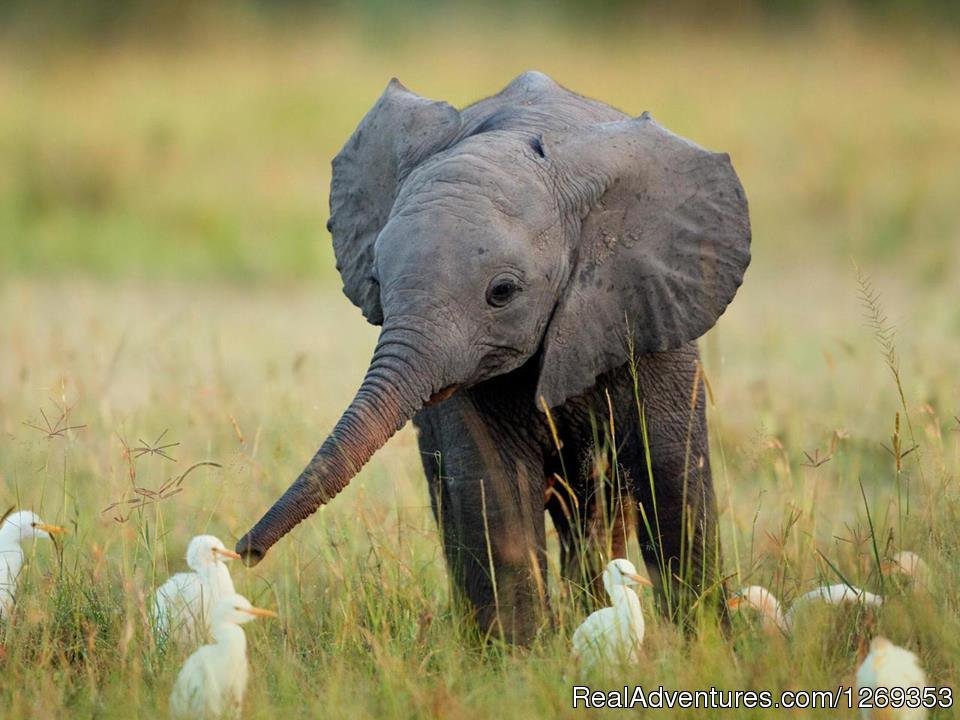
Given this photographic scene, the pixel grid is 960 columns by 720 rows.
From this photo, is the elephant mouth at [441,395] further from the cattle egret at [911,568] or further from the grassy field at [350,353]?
the cattle egret at [911,568]

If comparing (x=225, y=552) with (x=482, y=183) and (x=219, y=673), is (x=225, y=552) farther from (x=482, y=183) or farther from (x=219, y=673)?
(x=482, y=183)

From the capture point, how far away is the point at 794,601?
571cm

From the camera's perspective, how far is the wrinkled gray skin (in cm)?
527

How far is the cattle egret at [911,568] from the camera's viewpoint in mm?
5631

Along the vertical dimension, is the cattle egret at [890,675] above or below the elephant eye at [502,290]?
below

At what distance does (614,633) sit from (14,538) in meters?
2.08

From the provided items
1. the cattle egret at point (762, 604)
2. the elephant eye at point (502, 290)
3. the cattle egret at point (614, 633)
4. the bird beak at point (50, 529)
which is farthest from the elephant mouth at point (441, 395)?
the bird beak at point (50, 529)

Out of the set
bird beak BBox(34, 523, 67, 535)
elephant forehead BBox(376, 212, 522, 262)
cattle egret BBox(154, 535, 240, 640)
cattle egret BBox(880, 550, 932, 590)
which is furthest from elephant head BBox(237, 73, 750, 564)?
bird beak BBox(34, 523, 67, 535)

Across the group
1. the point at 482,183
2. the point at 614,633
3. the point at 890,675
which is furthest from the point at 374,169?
the point at 890,675

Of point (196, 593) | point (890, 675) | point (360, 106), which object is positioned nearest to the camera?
point (890, 675)

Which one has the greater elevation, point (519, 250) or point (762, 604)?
point (519, 250)

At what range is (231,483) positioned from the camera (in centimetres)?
787

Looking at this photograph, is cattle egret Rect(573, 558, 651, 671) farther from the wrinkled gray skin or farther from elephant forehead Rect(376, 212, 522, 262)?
elephant forehead Rect(376, 212, 522, 262)

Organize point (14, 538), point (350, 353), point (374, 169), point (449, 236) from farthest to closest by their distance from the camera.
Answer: point (350, 353) → point (374, 169) → point (14, 538) → point (449, 236)
